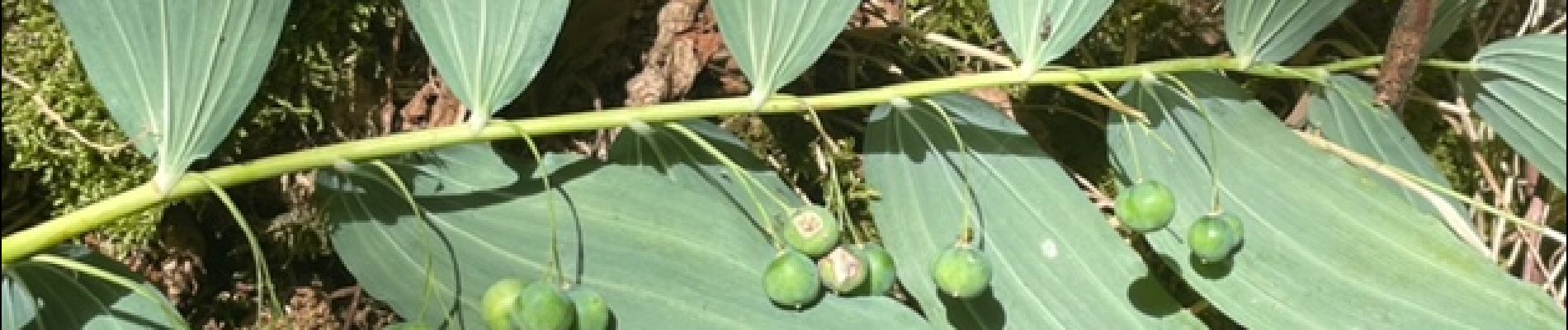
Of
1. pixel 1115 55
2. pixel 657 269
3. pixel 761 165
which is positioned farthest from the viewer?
pixel 1115 55

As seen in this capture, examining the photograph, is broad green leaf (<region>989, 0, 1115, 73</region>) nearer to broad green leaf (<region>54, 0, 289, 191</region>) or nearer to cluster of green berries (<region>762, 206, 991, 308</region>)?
cluster of green berries (<region>762, 206, 991, 308</region>)

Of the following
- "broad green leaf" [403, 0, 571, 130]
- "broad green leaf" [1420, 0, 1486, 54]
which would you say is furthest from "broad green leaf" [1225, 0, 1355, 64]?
"broad green leaf" [403, 0, 571, 130]

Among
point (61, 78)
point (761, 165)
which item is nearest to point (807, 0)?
point (761, 165)

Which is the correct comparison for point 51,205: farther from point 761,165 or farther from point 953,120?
point 953,120

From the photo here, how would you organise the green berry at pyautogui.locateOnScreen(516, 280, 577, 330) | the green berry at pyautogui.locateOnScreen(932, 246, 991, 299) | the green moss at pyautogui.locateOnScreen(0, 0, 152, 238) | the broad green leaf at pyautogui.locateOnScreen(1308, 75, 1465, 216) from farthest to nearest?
the broad green leaf at pyautogui.locateOnScreen(1308, 75, 1465, 216), the green moss at pyautogui.locateOnScreen(0, 0, 152, 238), the green berry at pyautogui.locateOnScreen(932, 246, 991, 299), the green berry at pyautogui.locateOnScreen(516, 280, 577, 330)

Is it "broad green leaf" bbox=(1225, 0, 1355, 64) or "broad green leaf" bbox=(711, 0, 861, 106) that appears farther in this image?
"broad green leaf" bbox=(1225, 0, 1355, 64)

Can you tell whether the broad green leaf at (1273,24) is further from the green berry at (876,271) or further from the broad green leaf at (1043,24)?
the green berry at (876,271)

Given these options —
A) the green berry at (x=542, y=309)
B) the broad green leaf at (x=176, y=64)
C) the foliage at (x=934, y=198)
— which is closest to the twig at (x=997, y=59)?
the foliage at (x=934, y=198)
